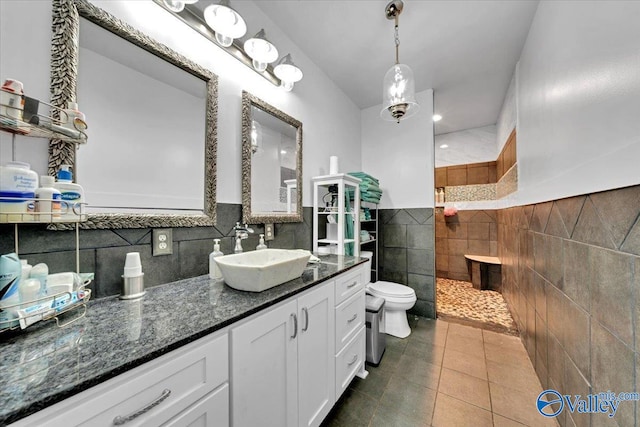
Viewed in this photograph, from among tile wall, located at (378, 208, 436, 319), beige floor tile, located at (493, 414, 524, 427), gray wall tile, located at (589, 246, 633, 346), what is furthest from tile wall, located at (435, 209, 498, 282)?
gray wall tile, located at (589, 246, 633, 346)

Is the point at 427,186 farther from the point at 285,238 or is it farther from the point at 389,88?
the point at 285,238

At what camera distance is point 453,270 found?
3.92 metres

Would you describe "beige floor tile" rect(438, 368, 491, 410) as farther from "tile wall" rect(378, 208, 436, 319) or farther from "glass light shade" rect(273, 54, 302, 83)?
"glass light shade" rect(273, 54, 302, 83)

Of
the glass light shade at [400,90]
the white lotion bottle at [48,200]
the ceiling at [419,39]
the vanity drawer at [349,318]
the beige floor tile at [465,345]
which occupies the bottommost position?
the beige floor tile at [465,345]

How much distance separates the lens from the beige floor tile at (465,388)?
4.69ft

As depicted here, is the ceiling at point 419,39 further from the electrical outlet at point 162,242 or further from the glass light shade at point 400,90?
the electrical outlet at point 162,242

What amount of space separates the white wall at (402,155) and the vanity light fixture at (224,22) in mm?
2056

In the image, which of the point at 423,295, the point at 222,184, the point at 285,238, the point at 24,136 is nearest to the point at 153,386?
the point at 24,136

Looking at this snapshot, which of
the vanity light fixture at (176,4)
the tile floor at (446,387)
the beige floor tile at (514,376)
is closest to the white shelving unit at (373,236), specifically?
the tile floor at (446,387)

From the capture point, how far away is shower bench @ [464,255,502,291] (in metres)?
3.34

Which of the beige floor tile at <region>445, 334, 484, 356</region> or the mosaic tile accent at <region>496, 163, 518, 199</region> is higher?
the mosaic tile accent at <region>496, 163, 518, 199</region>

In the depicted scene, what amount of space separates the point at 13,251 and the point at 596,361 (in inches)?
84.1

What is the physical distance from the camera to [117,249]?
0.95 m

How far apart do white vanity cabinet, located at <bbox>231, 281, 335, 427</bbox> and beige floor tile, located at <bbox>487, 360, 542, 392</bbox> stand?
4.15ft
